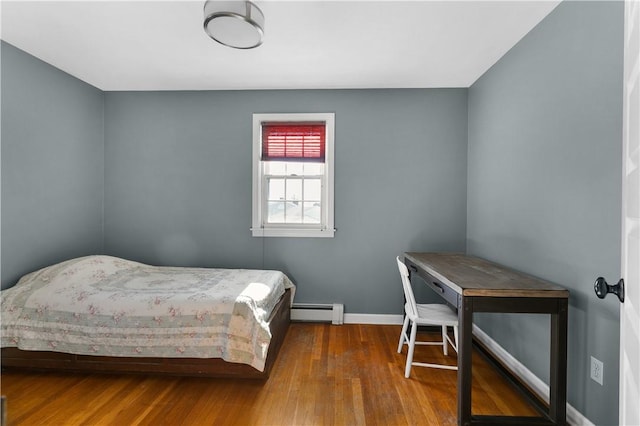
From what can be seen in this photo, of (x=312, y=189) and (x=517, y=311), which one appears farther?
(x=312, y=189)

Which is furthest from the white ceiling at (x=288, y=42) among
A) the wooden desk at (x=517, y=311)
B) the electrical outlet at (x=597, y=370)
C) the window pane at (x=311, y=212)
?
the electrical outlet at (x=597, y=370)

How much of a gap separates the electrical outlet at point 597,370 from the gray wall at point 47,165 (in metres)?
4.16

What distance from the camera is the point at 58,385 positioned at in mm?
2162

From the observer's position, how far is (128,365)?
2.22 m

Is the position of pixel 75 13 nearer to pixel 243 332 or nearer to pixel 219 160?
pixel 219 160

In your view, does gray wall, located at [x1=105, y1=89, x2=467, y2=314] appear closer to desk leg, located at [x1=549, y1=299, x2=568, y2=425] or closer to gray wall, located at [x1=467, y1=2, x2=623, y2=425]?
gray wall, located at [x1=467, y1=2, x2=623, y2=425]

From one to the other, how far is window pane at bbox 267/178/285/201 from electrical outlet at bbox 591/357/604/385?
9.34 ft

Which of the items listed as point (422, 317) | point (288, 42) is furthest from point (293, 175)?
point (422, 317)

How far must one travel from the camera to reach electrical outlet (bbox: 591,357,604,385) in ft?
5.19

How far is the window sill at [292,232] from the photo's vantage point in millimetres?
3369

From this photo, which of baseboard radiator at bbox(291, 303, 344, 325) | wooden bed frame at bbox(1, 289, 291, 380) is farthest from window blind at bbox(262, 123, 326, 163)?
wooden bed frame at bbox(1, 289, 291, 380)

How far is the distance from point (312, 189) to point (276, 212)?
49 centimetres

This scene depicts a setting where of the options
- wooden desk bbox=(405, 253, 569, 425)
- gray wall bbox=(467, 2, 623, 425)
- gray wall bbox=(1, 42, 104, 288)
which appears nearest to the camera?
gray wall bbox=(467, 2, 623, 425)

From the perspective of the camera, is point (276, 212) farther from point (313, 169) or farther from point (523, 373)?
point (523, 373)
